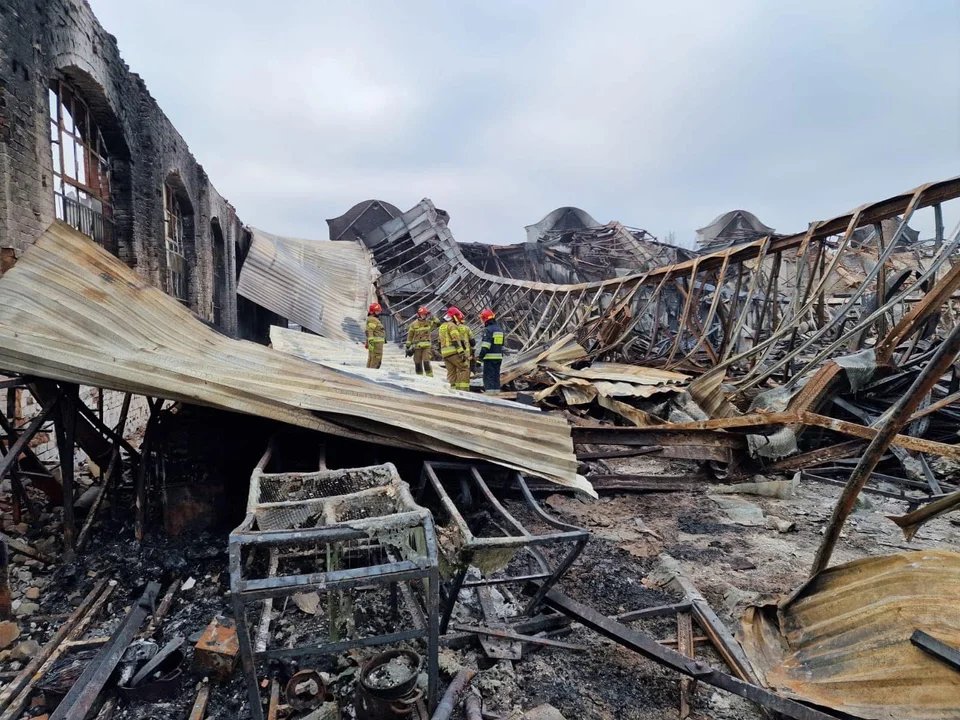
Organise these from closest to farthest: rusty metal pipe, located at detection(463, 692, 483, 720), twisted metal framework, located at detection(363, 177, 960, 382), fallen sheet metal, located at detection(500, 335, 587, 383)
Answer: rusty metal pipe, located at detection(463, 692, 483, 720) < twisted metal framework, located at detection(363, 177, 960, 382) < fallen sheet metal, located at detection(500, 335, 587, 383)

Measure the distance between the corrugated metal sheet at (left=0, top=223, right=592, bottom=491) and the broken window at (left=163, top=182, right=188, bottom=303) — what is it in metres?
4.85

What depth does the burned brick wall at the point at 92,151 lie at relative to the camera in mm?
4688

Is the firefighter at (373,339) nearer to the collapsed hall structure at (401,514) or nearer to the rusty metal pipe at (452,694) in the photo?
the collapsed hall structure at (401,514)

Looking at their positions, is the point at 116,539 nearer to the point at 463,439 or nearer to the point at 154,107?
the point at 463,439

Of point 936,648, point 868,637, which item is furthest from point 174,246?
point 936,648

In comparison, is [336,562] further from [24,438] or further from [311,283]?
[311,283]

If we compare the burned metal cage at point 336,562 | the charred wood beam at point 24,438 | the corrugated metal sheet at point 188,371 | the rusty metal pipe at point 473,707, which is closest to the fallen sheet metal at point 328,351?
the corrugated metal sheet at point 188,371

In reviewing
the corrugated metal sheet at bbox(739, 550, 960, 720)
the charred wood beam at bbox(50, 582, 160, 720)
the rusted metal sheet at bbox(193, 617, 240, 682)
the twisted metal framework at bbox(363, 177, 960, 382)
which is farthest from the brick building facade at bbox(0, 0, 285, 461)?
the twisted metal framework at bbox(363, 177, 960, 382)

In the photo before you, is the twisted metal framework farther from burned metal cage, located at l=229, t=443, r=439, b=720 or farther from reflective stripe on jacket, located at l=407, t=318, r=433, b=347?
burned metal cage, located at l=229, t=443, r=439, b=720

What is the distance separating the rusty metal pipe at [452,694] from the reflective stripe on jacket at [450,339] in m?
5.12

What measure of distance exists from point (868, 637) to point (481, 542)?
2006 mm

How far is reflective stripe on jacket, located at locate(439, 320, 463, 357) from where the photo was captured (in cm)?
754

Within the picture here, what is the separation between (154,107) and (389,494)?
7.89 metres

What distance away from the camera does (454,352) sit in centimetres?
768
